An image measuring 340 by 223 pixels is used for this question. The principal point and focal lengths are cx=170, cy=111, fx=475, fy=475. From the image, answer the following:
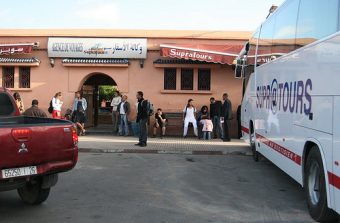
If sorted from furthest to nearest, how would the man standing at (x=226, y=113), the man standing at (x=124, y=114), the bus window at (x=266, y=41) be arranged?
the man standing at (x=124, y=114) < the man standing at (x=226, y=113) < the bus window at (x=266, y=41)

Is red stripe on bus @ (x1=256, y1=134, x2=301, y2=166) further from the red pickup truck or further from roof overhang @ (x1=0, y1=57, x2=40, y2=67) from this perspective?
roof overhang @ (x1=0, y1=57, x2=40, y2=67)

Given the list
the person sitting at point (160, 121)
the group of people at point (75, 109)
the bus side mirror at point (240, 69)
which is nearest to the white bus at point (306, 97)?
the bus side mirror at point (240, 69)

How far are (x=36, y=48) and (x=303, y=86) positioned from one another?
1503 centimetres

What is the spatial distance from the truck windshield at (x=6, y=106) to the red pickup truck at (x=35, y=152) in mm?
1464

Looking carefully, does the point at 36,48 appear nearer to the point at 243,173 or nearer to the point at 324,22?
the point at 243,173

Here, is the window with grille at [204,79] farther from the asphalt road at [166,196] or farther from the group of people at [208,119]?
the asphalt road at [166,196]

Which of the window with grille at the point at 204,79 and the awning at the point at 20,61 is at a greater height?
the awning at the point at 20,61

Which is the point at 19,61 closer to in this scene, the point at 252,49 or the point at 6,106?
the point at 252,49

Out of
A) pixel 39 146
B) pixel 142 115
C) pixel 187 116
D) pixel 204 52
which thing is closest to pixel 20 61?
pixel 142 115

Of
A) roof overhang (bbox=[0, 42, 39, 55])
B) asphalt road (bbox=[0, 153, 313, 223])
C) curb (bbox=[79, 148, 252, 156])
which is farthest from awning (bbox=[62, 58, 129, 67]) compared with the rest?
asphalt road (bbox=[0, 153, 313, 223])

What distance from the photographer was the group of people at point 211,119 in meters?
18.1

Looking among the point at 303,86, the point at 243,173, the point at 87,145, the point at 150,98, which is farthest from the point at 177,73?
the point at 303,86

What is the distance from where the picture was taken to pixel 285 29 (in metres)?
8.55

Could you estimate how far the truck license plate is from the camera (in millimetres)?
5891
